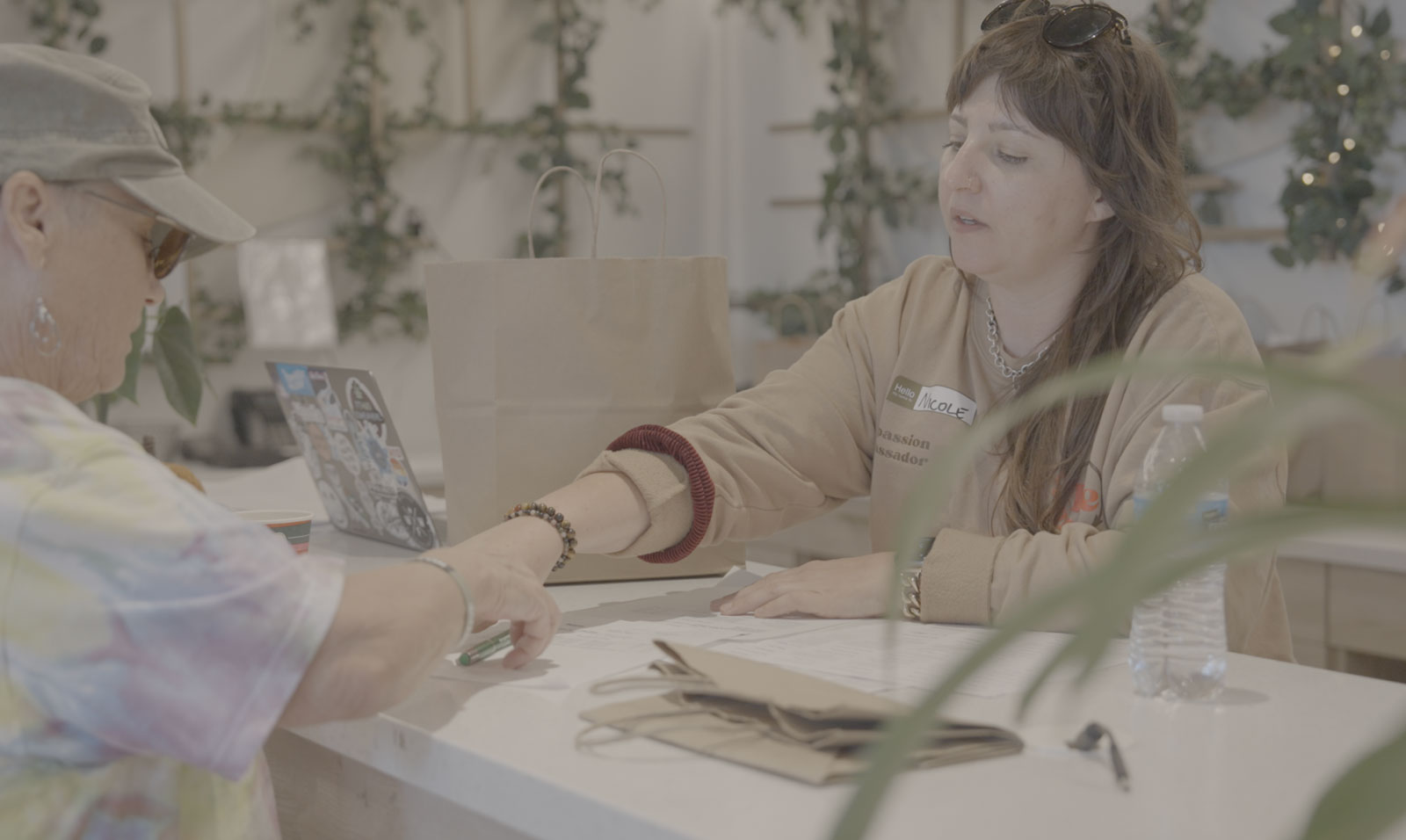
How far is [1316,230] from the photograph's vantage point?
11.7 feet

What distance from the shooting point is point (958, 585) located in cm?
136

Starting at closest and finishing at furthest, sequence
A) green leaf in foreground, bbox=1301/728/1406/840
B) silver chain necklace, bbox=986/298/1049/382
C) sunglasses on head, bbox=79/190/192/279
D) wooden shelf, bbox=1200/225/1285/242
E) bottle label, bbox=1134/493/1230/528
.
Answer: green leaf in foreground, bbox=1301/728/1406/840 < sunglasses on head, bbox=79/190/192/279 < bottle label, bbox=1134/493/1230/528 < silver chain necklace, bbox=986/298/1049/382 < wooden shelf, bbox=1200/225/1285/242

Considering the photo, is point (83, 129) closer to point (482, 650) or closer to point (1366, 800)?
point (482, 650)

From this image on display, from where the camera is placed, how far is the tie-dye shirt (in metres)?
0.82

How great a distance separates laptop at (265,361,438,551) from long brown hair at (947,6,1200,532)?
0.77 m

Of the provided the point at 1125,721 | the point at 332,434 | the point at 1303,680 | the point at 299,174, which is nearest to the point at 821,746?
the point at 1125,721

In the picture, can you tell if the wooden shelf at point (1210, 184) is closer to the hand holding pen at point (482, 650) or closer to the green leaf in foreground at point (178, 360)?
the green leaf in foreground at point (178, 360)

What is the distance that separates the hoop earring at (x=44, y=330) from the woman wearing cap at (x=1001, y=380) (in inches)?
19.9

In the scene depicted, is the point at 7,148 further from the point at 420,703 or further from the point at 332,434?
the point at 332,434

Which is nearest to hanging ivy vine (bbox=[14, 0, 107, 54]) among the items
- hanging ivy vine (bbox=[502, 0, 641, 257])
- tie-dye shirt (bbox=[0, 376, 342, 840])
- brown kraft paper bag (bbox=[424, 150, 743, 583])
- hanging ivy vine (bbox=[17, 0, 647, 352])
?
hanging ivy vine (bbox=[17, 0, 647, 352])

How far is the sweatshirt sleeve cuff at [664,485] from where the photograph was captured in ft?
5.05

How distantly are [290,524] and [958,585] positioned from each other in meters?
0.77

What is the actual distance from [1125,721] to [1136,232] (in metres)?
0.82

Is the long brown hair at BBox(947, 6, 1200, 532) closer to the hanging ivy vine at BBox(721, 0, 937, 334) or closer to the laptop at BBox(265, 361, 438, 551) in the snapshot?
the laptop at BBox(265, 361, 438, 551)
